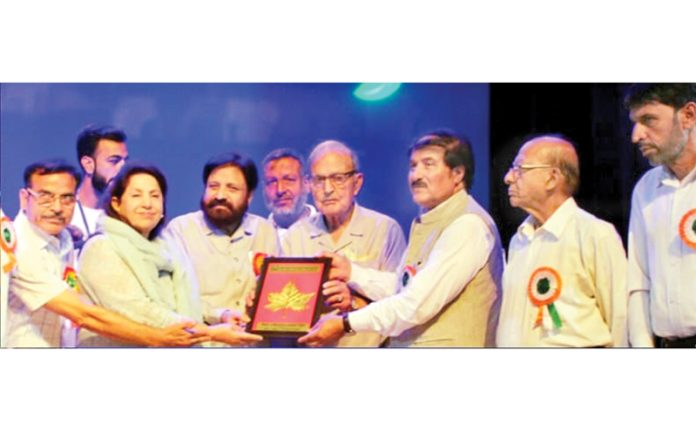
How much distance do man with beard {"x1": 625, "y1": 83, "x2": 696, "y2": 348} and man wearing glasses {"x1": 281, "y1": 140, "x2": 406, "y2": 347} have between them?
1036 millimetres

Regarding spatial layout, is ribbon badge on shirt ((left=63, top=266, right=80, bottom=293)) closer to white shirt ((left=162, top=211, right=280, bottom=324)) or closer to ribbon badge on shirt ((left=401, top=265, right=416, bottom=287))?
white shirt ((left=162, top=211, right=280, bottom=324))

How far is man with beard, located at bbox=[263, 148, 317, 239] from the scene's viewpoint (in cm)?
473

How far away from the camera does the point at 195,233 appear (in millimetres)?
4750

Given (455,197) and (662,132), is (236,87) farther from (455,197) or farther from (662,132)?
(662,132)

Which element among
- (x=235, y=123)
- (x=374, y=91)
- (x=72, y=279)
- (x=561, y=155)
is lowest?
(x=72, y=279)

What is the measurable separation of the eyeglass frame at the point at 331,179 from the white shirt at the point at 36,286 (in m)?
1.10

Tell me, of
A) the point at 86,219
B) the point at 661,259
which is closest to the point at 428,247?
the point at 661,259

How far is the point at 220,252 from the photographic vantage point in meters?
4.75

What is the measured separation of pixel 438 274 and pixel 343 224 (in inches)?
18.6

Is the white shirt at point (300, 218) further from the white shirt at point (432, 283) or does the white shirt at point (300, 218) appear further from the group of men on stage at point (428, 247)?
the white shirt at point (432, 283)

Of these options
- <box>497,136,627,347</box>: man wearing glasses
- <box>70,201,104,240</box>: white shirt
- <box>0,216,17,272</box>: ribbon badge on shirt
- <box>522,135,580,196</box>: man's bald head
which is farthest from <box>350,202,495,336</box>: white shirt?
<box>0,216,17,272</box>: ribbon badge on shirt

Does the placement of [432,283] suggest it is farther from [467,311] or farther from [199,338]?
[199,338]

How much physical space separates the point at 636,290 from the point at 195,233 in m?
1.91
